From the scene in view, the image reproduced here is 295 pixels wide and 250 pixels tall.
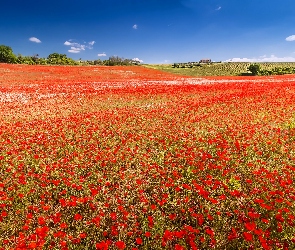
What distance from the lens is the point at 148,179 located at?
7301 mm

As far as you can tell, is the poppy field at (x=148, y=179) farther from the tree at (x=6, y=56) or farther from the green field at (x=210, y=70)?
the tree at (x=6, y=56)

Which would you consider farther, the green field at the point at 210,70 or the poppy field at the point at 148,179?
the green field at the point at 210,70

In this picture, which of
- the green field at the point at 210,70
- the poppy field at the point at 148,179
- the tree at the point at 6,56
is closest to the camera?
the poppy field at the point at 148,179

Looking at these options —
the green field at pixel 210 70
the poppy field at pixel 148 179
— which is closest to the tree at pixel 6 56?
the green field at pixel 210 70

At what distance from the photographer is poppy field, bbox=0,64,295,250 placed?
4.83 metres

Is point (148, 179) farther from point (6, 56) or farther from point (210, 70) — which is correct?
point (6, 56)

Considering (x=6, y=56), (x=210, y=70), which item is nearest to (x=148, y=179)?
(x=210, y=70)

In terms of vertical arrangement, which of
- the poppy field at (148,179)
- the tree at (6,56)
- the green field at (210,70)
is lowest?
the poppy field at (148,179)

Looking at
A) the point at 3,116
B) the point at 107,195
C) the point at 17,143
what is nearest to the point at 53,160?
the point at 17,143

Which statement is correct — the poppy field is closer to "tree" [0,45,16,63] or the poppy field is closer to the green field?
the green field

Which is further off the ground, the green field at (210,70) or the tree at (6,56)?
the tree at (6,56)

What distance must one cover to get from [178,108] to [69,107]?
310 inches

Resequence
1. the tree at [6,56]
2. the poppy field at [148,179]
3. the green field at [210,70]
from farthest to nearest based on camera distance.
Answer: the tree at [6,56], the green field at [210,70], the poppy field at [148,179]

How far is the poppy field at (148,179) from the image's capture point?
15.9 ft
